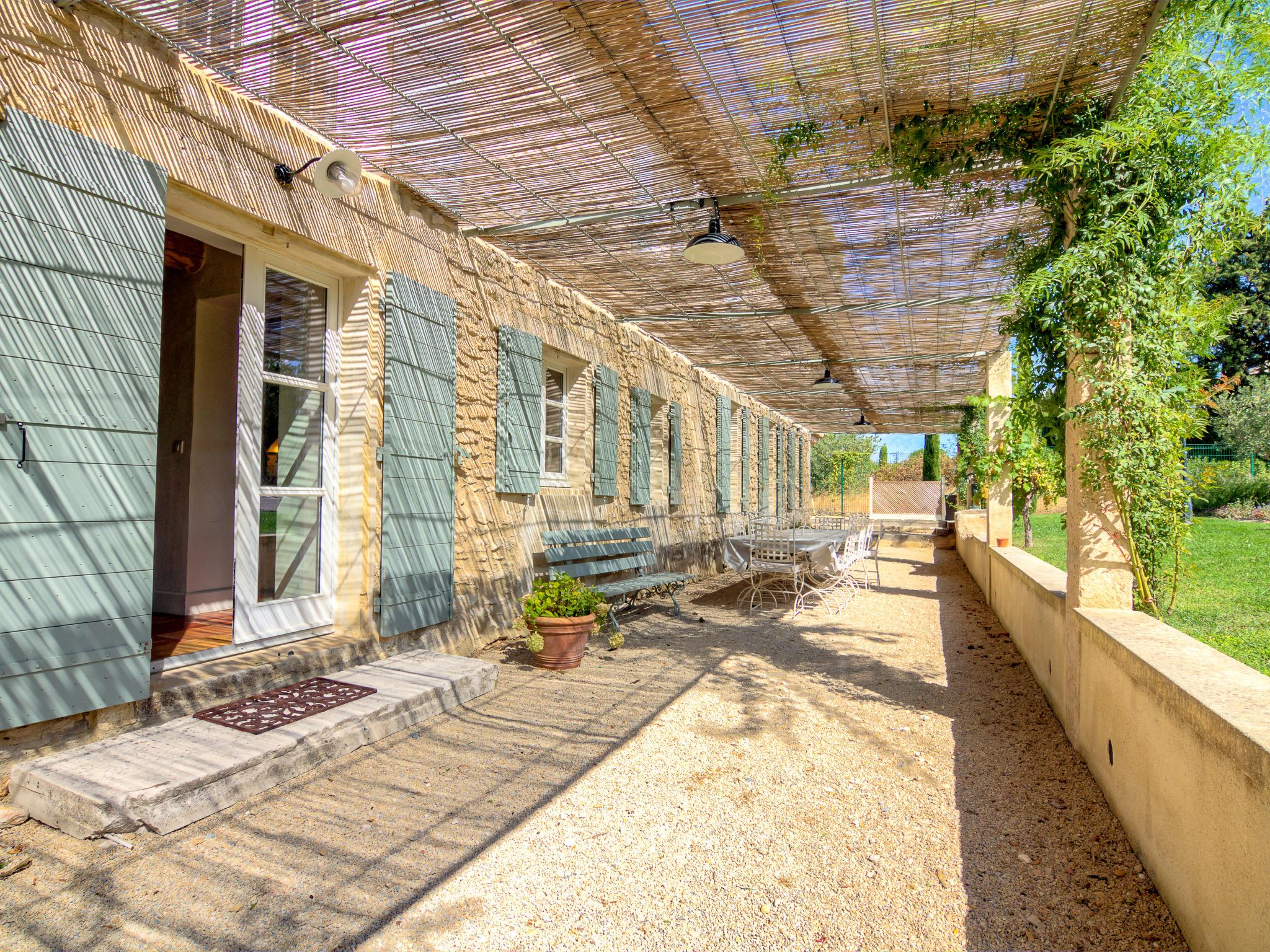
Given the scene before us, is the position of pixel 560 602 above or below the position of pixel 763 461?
below

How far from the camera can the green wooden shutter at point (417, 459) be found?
4.02 meters

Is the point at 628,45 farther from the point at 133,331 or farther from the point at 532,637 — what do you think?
the point at 532,637

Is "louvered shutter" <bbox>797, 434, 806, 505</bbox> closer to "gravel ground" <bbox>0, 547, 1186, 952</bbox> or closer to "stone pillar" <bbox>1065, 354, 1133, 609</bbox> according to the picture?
"gravel ground" <bbox>0, 547, 1186, 952</bbox>

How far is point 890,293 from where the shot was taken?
6.14 m

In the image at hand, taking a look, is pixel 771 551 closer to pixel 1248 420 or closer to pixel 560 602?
pixel 560 602

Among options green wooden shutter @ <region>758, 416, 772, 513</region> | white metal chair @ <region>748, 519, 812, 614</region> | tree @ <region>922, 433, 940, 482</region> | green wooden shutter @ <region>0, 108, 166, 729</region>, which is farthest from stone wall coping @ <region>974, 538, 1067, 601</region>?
tree @ <region>922, 433, 940, 482</region>

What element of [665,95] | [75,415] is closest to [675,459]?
[665,95]

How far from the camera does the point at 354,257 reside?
3883 mm

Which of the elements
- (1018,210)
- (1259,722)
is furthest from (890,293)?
(1259,722)

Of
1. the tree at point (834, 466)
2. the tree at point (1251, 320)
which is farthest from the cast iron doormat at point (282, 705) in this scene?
the tree at point (834, 466)

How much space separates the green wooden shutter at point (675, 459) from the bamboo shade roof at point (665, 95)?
3082 millimetres

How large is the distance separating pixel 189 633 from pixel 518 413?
252 cm

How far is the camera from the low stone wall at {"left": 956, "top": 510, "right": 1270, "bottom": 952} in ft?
4.70

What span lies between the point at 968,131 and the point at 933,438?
2173 cm
